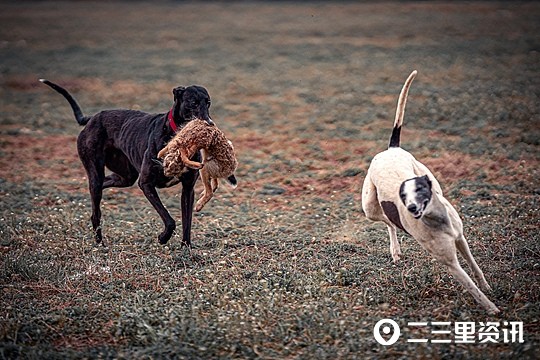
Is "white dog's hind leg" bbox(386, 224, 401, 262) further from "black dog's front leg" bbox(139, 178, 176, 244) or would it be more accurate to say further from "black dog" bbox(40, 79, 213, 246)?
"black dog's front leg" bbox(139, 178, 176, 244)

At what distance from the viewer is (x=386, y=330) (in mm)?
5348

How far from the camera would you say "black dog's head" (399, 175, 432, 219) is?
545 centimetres

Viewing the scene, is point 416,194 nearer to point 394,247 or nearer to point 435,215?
point 435,215

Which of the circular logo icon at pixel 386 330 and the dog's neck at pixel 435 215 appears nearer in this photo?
the circular logo icon at pixel 386 330

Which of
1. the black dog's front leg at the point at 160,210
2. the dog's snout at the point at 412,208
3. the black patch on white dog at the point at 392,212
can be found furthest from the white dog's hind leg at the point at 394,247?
the black dog's front leg at the point at 160,210

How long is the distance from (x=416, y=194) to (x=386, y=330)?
0.96m

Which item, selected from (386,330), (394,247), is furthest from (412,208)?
(394,247)

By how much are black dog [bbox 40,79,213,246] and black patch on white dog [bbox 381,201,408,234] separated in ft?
5.62

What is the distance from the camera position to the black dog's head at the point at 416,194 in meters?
5.45

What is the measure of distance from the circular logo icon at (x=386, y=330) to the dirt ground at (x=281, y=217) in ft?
0.18

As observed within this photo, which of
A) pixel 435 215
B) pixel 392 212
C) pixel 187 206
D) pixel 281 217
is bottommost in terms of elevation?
pixel 281 217

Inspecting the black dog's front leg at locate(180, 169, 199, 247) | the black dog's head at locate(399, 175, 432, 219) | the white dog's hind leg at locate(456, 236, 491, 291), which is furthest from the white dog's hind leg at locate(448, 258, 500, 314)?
the black dog's front leg at locate(180, 169, 199, 247)

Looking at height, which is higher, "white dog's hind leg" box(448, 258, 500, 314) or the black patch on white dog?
the black patch on white dog

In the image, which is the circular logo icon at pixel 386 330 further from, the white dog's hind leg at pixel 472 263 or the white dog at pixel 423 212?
the white dog's hind leg at pixel 472 263
